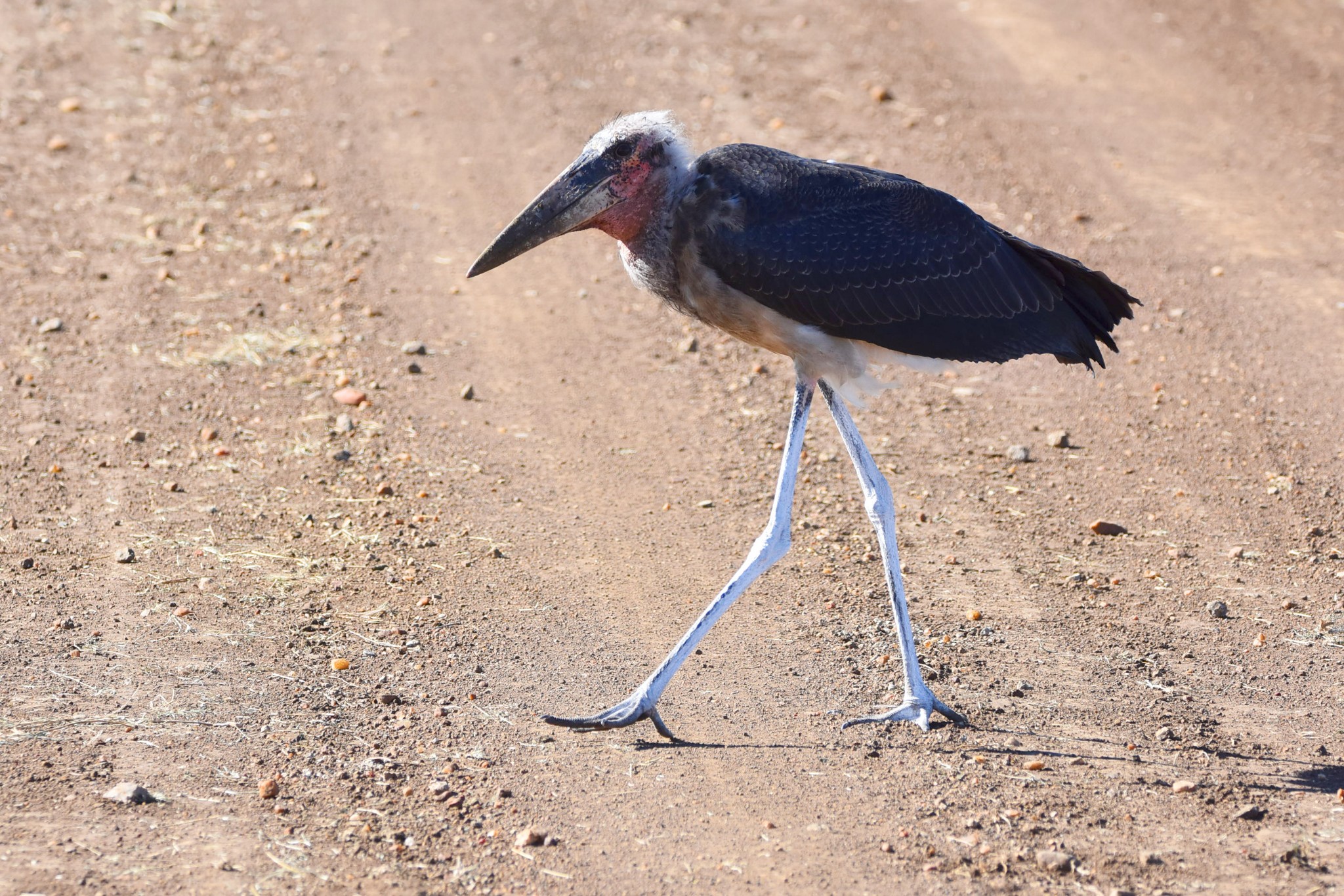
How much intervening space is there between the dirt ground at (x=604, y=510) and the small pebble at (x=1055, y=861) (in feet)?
0.07

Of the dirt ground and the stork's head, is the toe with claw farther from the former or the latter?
the stork's head

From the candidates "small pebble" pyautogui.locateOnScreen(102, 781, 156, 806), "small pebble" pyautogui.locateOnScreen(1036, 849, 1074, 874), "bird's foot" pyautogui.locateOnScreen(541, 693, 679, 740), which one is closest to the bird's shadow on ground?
"small pebble" pyautogui.locateOnScreen(1036, 849, 1074, 874)

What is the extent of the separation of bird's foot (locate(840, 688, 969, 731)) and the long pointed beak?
7.02ft

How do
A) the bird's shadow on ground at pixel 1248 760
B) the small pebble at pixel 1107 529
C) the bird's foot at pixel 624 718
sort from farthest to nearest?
the small pebble at pixel 1107 529
the bird's foot at pixel 624 718
the bird's shadow on ground at pixel 1248 760

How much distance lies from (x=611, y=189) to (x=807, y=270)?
793mm

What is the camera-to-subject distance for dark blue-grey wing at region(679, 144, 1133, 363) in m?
5.27

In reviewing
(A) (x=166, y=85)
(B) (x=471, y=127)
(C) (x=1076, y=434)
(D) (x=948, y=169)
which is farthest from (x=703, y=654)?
(A) (x=166, y=85)

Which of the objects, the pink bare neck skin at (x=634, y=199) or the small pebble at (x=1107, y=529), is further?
the small pebble at (x=1107, y=529)

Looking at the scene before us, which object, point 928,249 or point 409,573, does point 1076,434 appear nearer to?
point 928,249

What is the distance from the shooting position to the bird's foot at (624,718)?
5.12 metres

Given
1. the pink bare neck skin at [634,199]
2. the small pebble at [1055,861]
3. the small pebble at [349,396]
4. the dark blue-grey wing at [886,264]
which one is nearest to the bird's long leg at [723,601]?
the dark blue-grey wing at [886,264]

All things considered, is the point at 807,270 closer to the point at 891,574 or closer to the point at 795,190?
the point at 795,190

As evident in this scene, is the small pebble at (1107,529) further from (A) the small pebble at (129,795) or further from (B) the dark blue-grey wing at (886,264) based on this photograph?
(A) the small pebble at (129,795)

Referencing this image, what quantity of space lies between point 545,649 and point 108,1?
1175 cm
